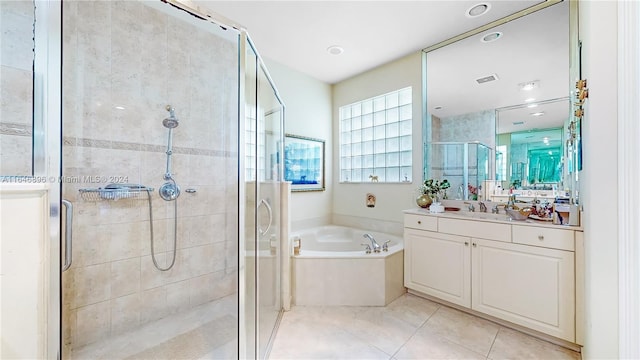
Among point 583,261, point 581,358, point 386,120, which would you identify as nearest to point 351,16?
point 386,120

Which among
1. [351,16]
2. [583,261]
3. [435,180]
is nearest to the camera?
[583,261]

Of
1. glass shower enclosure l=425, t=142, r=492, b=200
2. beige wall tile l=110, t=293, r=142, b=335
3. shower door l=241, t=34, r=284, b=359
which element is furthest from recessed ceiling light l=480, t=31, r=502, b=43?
beige wall tile l=110, t=293, r=142, b=335

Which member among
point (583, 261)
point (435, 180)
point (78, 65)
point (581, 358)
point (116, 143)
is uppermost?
point (78, 65)

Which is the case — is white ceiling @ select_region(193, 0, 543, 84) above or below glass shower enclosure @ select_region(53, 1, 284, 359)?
above

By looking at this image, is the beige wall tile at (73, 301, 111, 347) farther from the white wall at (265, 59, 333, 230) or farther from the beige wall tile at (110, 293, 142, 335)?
the white wall at (265, 59, 333, 230)

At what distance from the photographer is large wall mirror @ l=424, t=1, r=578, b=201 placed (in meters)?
1.95

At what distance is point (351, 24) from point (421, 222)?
6.11 ft

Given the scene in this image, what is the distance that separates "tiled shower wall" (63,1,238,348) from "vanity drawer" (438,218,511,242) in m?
1.70

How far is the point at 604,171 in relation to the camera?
2.99ft

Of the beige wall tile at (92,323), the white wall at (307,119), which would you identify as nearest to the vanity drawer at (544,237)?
the white wall at (307,119)

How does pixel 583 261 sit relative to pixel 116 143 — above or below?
below

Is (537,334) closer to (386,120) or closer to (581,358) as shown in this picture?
(581,358)

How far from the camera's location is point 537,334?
177 centimetres

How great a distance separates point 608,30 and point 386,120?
221 centimetres
